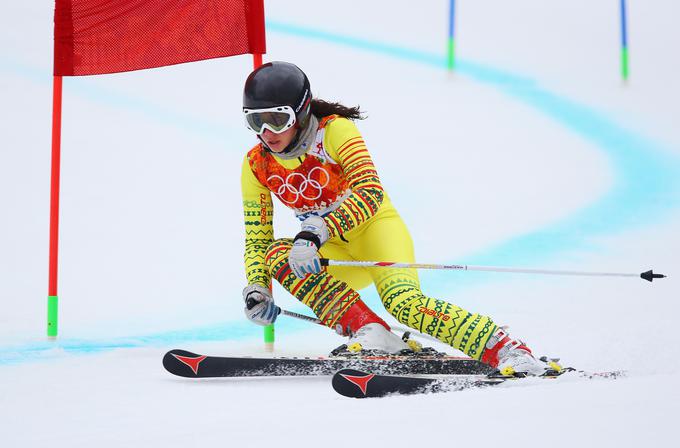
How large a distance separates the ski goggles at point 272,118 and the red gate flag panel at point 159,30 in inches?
49.0

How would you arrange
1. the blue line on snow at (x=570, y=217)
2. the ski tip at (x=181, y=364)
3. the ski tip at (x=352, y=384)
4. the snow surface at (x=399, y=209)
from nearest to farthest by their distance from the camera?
the snow surface at (x=399, y=209) → the ski tip at (x=352, y=384) → the ski tip at (x=181, y=364) → the blue line on snow at (x=570, y=217)

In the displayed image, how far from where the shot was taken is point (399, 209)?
7766mm

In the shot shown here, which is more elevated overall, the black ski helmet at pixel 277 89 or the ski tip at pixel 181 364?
the black ski helmet at pixel 277 89

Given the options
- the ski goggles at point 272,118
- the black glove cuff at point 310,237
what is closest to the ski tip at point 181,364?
the black glove cuff at point 310,237

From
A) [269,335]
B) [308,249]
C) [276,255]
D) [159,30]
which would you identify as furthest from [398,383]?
[159,30]

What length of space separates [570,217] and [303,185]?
156 inches

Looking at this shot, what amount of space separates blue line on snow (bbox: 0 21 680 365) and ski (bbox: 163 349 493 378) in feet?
3.09

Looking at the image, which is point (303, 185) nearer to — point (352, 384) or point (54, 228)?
point (352, 384)

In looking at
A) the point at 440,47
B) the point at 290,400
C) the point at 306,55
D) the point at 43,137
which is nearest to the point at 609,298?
the point at 290,400

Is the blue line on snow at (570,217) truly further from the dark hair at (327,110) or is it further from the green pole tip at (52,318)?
the dark hair at (327,110)

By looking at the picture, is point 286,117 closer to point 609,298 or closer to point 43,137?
point 609,298

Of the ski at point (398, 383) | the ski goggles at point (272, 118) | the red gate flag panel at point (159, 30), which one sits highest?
the red gate flag panel at point (159, 30)

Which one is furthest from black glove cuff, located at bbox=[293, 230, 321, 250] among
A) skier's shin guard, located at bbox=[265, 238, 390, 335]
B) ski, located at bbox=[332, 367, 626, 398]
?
ski, located at bbox=[332, 367, 626, 398]

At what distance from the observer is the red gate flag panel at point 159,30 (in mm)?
5082
